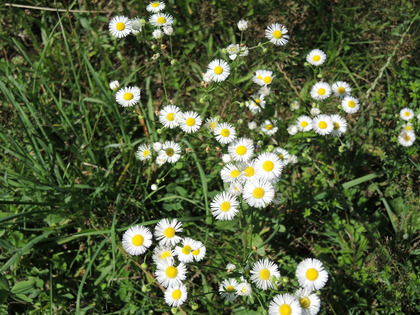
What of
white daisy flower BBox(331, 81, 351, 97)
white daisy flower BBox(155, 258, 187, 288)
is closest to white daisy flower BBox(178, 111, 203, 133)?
white daisy flower BBox(155, 258, 187, 288)

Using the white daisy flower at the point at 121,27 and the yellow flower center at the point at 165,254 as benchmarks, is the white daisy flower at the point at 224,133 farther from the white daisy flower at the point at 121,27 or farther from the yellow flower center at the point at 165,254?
the white daisy flower at the point at 121,27

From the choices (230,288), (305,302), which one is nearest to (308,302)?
(305,302)

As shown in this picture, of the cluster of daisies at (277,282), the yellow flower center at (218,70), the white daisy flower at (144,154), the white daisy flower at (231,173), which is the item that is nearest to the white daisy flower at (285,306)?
the cluster of daisies at (277,282)

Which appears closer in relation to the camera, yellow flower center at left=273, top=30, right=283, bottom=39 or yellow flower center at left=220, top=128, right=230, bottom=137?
yellow flower center at left=220, top=128, right=230, bottom=137

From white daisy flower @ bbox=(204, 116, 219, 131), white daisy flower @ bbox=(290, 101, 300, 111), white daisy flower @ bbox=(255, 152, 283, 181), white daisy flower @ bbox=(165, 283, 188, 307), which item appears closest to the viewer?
white daisy flower @ bbox=(165, 283, 188, 307)

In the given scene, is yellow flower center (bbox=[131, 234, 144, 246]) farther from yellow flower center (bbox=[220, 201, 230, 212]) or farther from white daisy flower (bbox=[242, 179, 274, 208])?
white daisy flower (bbox=[242, 179, 274, 208])

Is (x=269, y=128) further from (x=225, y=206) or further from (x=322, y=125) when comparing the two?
(x=225, y=206)
